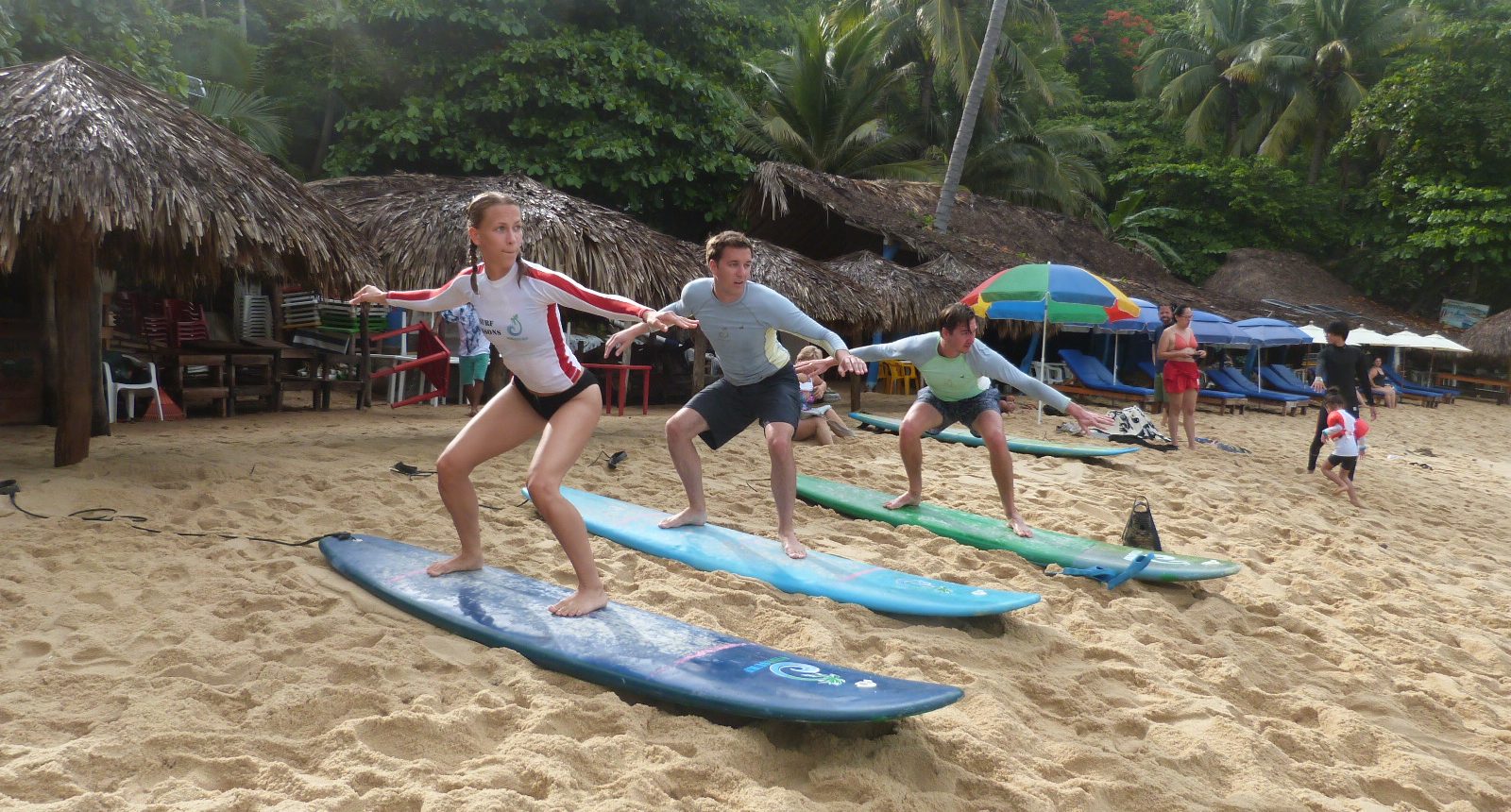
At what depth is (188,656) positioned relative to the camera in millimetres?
3107

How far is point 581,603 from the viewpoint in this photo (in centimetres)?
357

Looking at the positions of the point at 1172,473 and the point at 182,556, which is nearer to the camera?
the point at 182,556

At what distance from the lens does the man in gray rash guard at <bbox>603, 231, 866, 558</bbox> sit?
462 cm

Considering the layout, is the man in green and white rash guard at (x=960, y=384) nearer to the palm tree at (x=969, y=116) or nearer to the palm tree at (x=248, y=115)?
the palm tree at (x=969, y=116)

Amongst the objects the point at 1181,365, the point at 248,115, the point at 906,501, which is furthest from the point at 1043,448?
the point at 248,115

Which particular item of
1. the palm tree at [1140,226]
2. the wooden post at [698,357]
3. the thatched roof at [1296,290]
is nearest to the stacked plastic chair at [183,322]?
the wooden post at [698,357]

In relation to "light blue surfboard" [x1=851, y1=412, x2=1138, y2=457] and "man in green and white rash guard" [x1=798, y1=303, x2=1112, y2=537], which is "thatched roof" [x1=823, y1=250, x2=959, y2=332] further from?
"man in green and white rash guard" [x1=798, y1=303, x2=1112, y2=537]

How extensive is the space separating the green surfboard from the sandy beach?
12cm

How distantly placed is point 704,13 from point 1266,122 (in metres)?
21.9

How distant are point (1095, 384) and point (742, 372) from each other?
1252cm

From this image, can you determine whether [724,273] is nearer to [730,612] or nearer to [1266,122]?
[730,612]

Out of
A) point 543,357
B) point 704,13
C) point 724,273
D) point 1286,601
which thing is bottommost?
point 1286,601

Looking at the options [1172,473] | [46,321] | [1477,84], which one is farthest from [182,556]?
[1477,84]

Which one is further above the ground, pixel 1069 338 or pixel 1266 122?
pixel 1266 122
